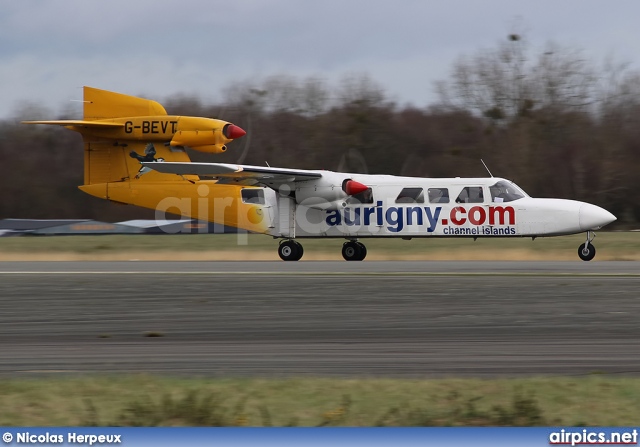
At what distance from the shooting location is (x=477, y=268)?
19922mm

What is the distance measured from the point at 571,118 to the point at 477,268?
26.0 metres

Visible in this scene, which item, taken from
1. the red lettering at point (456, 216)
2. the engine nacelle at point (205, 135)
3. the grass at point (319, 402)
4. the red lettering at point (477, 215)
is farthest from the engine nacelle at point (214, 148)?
the grass at point (319, 402)

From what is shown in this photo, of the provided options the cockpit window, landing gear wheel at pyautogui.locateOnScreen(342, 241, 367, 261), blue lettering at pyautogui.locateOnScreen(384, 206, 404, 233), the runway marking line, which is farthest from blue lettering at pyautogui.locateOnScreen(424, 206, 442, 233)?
the runway marking line

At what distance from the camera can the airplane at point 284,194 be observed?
73.5 ft

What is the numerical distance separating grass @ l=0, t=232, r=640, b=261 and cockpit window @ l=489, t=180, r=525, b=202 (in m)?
2.68

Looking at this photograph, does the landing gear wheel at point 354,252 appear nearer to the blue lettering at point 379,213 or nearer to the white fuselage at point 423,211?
the white fuselage at point 423,211

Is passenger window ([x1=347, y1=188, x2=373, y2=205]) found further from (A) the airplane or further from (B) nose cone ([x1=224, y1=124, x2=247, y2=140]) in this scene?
(B) nose cone ([x1=224, y1=124, x2=247, y2=140])

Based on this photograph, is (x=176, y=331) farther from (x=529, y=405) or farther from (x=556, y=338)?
(x=529, y=405)

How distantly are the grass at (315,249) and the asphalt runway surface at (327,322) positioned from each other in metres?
5.49

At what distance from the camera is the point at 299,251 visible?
24438mm

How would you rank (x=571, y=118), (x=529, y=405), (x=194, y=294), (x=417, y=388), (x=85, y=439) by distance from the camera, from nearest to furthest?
1. (x=85, y=439)
2. (x=529, y=405)
3. (x=417, y=388)
4. (x=194, y=294)
5. (x=571, y=118)

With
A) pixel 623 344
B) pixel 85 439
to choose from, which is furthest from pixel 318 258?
pixel 85 439

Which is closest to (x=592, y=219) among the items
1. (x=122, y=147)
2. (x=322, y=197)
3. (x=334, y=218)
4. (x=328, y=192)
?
(x=334, y=218)

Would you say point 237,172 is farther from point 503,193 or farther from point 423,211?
point 503,193
